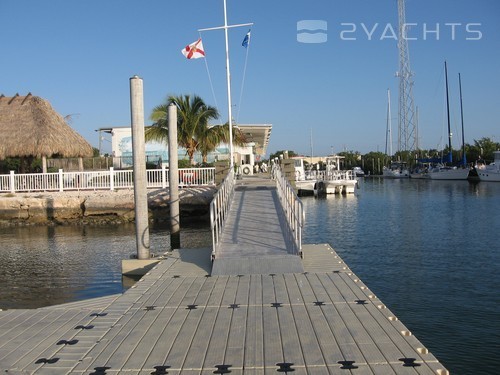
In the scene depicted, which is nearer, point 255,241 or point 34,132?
point 255,241

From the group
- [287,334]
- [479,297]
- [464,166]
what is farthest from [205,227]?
[464,166]

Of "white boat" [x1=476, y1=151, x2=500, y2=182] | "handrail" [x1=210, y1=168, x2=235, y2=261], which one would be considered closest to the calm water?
"handrail" [x1=210, y1=168, x2=235, y2=261]

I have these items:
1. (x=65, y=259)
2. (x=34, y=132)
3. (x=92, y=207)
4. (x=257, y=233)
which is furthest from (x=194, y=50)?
(x=34, y=132)

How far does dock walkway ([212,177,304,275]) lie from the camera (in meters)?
9.11

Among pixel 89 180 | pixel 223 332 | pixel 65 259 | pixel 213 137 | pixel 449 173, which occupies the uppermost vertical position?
pixel 213 137

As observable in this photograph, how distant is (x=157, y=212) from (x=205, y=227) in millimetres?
3448

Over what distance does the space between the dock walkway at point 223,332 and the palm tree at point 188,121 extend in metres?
23.3

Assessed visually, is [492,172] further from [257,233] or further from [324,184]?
[257,233]

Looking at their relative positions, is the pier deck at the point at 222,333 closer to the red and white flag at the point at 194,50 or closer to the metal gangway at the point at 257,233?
the metal gangway at the point at 257,233

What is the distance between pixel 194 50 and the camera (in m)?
19.8

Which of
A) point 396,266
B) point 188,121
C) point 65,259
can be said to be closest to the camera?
point 396,266

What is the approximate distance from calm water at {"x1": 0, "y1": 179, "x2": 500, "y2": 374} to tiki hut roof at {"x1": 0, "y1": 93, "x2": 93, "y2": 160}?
5.97 metres

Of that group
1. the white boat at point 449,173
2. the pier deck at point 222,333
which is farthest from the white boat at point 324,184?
the pier deck at point 222,333

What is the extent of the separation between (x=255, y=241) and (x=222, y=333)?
4800 millimetres
